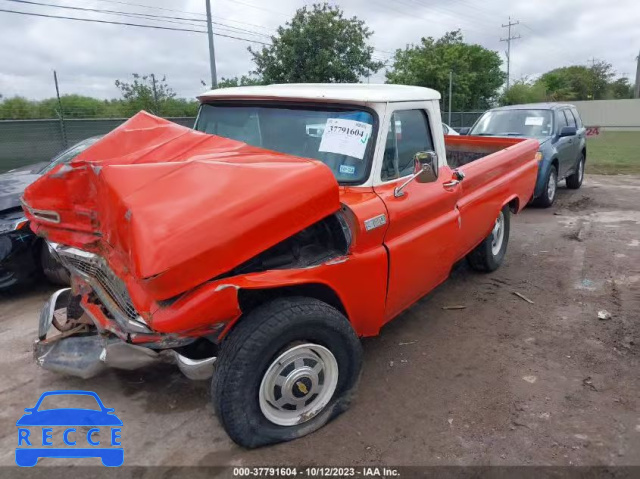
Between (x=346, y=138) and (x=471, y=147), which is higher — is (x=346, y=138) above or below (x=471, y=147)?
above

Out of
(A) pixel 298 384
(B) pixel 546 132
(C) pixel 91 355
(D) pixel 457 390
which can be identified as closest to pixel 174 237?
(A) pixel 298 384

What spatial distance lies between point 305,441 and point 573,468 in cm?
144

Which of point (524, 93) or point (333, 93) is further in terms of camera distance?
point (524, 93)

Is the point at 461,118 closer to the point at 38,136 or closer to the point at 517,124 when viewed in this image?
→ the point at 517,124

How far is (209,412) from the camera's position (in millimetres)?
3064

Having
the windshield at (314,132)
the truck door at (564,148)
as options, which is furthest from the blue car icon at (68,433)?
the truck door at (564,148)

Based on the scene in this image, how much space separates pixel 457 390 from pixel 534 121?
23.6 feet

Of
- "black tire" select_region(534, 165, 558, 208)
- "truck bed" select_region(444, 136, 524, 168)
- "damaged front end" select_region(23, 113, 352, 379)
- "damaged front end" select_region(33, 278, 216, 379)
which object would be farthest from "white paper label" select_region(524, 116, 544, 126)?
"damaged front end" select_region(33, 278, 216, 379)

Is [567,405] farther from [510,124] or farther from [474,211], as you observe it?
[510,124]

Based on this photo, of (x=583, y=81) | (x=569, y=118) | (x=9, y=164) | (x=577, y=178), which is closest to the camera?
(x=569, y=118)

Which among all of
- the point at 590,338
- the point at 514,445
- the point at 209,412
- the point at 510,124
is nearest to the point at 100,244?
the point at 209,412

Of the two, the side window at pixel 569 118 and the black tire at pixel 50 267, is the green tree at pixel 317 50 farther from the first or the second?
the black tire at pixel 50 267

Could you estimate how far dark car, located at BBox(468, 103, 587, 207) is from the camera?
838 cm

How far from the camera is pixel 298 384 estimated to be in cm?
274
